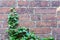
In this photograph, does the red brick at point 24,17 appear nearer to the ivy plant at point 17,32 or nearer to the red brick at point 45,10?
the red brick at point 45,10

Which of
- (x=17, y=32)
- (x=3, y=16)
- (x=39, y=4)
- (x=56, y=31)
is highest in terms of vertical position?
(x=39, y=4)

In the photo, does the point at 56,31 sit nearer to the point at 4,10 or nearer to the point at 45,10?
the point at 45,10

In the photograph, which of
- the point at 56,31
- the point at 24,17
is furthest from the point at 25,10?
the point at 56,31

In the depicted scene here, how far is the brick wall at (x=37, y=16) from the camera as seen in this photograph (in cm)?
209

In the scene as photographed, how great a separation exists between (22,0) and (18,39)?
0.68 meters

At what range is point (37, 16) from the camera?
6.88 ft

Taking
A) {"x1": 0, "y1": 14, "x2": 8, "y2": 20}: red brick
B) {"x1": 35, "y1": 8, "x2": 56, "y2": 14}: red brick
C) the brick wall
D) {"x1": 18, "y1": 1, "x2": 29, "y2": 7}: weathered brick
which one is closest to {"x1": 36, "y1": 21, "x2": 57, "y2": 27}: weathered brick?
the brick wall

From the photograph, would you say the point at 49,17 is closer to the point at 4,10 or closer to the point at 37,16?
the point at 37,16

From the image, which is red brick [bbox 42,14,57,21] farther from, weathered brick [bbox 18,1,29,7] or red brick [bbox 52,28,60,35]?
weathered brick [bbox 18,1,29,7]

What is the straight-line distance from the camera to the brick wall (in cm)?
209

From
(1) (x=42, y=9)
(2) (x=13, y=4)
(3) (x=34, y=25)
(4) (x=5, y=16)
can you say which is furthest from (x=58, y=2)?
(4) (x=5, y=16)

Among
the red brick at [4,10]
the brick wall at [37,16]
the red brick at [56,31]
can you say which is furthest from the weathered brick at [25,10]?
the red brick at [56,31]

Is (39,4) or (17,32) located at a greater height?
(39,4)

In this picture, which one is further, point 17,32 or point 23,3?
point 23,3
